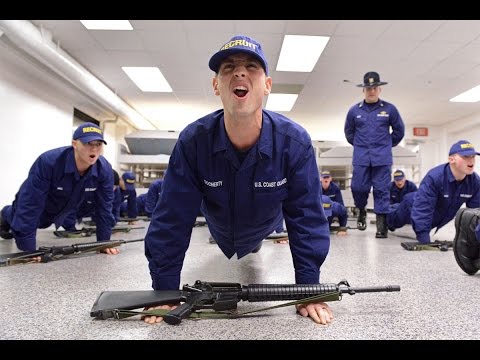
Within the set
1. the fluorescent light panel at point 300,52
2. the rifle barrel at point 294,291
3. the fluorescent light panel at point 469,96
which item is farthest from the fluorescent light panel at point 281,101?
the rifle barrel at point 294,291

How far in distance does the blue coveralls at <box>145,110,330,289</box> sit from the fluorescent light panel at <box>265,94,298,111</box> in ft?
19.0

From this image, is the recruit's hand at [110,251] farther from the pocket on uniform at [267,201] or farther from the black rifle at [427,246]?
the black rifle at [427,246]

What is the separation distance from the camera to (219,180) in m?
1.18

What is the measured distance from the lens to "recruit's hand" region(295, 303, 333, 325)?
38.5 inches

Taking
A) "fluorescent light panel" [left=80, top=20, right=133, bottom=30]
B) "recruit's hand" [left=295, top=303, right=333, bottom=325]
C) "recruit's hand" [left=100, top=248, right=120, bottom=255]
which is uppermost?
"fluorescent light panel" [left=80, top=20, right=133, bottom=30]

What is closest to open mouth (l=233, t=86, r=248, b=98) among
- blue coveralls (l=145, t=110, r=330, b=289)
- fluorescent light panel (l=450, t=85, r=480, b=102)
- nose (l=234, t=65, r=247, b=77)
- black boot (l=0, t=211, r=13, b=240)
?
nose (l=234, t=65, r=247, b=77)

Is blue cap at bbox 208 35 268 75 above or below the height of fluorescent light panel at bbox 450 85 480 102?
below

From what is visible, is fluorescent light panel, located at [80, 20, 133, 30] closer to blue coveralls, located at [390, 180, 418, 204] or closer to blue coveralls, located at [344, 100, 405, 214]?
blue coveralls, located at [344, 100, 405, 214]

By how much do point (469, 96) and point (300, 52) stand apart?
4407mm

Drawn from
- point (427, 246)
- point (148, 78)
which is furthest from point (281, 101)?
point (427, 246)

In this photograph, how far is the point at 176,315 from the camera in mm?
925

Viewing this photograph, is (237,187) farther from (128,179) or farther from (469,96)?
(469,96)
